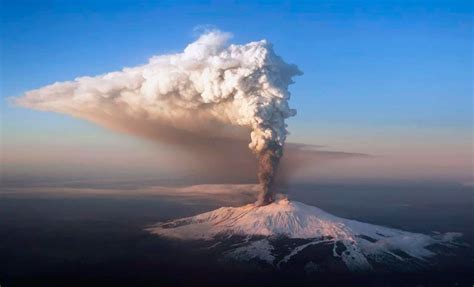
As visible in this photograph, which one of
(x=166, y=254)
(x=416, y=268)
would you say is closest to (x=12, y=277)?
(x=166, y=254)

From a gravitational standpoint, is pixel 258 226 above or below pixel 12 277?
above

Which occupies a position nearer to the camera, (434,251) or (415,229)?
(434,251)

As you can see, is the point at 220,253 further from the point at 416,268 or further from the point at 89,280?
the point at 416,268

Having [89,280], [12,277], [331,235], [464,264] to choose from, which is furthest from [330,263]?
[12,277]

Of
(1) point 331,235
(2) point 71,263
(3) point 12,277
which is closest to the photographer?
(3) point 12,277

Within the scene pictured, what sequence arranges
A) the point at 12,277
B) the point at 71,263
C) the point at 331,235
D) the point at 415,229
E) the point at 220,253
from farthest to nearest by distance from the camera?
the point at 415,229, the point at 331,235, the point at 220,253, the point at 71,263, the point at 12,277

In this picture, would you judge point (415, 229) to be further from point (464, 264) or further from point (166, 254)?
point (166, 254)
